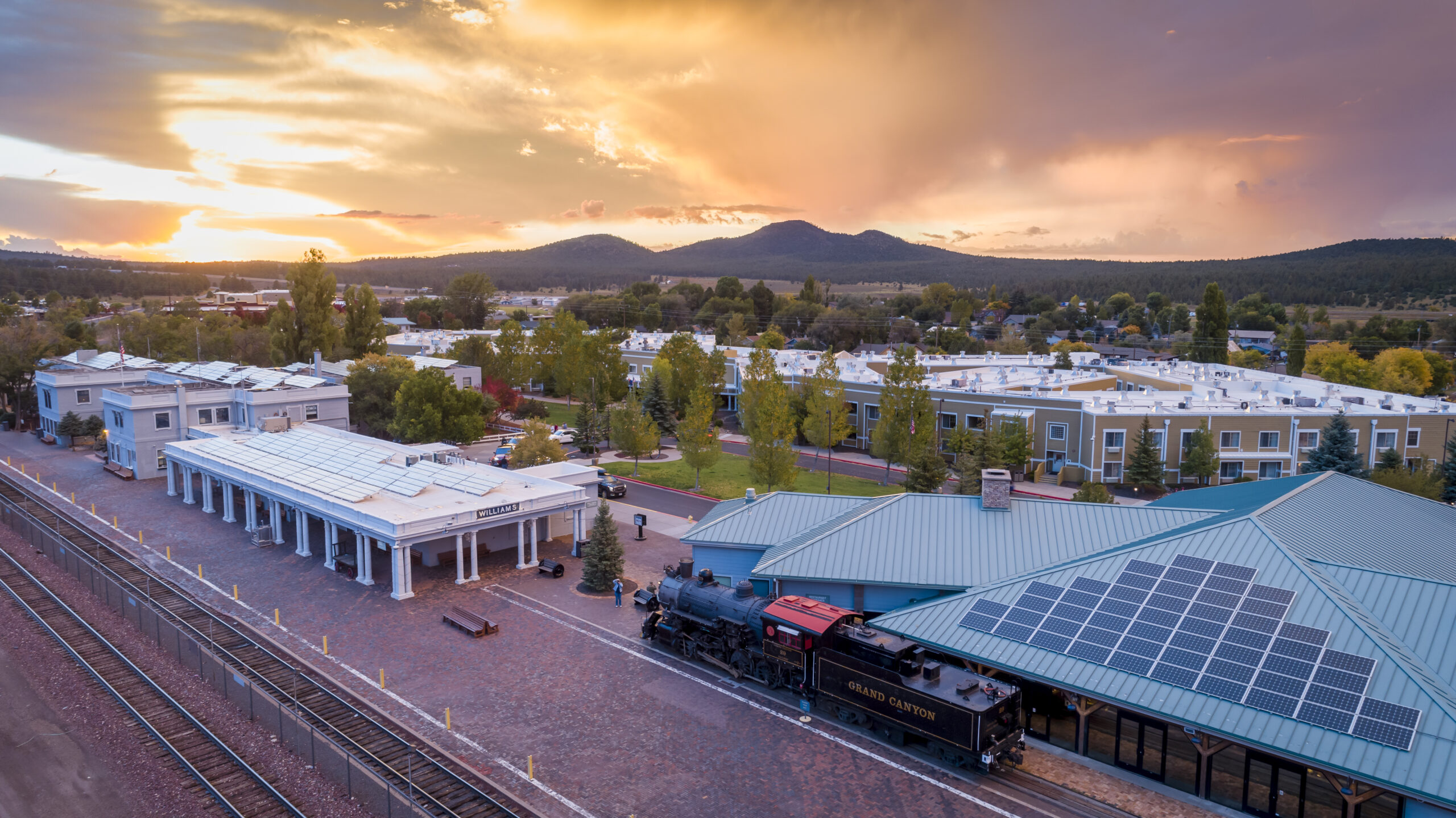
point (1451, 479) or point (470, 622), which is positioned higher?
point (1451, 479)

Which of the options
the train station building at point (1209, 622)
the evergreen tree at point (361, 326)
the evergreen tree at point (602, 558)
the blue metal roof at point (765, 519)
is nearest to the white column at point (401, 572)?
the evergreen tree at point (602, 558)

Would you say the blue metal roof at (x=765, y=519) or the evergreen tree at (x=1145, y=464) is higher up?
the blue metal roof at (x=765, y=519)

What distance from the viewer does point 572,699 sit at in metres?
25.6

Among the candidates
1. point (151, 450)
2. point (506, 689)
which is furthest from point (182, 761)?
point (151, 450)

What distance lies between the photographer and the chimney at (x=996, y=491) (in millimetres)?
29344

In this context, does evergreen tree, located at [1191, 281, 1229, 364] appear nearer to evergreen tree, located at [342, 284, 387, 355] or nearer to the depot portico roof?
the depot portico roof

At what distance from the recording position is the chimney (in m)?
29.3

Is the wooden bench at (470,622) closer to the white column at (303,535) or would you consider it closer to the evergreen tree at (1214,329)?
the white column at (303,535)

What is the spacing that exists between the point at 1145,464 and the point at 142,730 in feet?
186

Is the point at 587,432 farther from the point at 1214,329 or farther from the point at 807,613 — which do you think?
the point at 1214,329

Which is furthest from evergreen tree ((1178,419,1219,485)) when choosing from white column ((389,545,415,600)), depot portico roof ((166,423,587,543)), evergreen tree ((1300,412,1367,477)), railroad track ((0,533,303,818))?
railroad track ((0,533,303,818))

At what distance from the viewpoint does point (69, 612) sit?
3316cm

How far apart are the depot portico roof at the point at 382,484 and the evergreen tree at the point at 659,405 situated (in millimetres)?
28041

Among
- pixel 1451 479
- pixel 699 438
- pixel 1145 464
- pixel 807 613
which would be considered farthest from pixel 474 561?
pixel 1451 479
